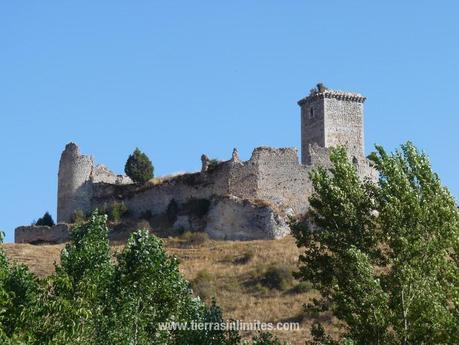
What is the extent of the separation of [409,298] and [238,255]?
23.7m

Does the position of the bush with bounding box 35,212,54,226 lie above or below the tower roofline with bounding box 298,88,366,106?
below

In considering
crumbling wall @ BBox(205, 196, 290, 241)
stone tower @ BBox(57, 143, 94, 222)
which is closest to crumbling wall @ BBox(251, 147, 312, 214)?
crumbling wall @ BBox(205, 196, 290, 241)

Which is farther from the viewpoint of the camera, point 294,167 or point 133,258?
point 294,167

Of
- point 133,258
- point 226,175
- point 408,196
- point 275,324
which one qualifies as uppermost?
point 226,175

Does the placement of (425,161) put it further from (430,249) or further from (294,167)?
(294,167)

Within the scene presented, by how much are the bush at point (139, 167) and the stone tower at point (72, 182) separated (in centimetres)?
318

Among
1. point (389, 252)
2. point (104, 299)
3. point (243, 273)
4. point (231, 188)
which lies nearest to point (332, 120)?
point (231, 188)

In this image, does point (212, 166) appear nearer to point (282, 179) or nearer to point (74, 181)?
point (282, 179)

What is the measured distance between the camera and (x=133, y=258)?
A: 926 inches

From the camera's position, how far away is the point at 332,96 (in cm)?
5584

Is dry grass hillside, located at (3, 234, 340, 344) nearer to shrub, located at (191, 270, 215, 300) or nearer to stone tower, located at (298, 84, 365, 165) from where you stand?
shrub, located at (191, 270, 215, 300)

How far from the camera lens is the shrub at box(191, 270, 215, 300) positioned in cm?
4100

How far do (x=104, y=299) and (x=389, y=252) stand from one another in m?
6.95

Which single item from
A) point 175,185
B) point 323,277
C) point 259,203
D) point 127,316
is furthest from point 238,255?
point 127,316
